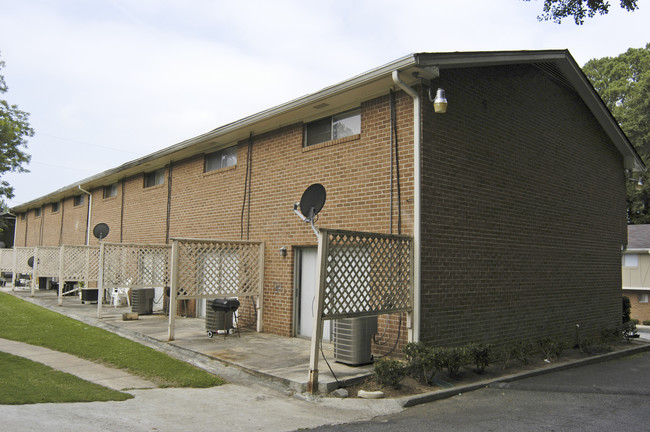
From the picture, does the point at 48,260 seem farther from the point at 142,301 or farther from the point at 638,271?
the point at 638,271

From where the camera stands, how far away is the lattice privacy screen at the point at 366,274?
23.1 feet

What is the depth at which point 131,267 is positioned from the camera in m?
13.4

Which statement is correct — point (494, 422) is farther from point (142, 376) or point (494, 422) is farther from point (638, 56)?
point (638, 56)

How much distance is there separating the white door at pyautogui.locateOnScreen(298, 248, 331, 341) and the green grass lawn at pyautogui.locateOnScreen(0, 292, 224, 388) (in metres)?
2.84

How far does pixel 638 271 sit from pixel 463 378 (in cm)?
2237

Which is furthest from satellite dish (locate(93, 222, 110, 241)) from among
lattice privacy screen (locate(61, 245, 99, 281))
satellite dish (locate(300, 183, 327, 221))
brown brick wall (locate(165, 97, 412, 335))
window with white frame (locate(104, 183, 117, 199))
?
satellite dish (locate(300, 183, 327, 221))

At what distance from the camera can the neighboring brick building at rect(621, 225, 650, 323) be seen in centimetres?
2514

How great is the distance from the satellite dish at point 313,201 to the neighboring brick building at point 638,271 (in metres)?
22.1

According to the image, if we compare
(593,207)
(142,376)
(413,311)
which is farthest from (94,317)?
(593,207)

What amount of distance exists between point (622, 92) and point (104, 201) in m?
32.5

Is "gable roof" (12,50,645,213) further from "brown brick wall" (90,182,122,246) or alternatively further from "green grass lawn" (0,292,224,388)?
"green grass lawn" (0,292,224,388)

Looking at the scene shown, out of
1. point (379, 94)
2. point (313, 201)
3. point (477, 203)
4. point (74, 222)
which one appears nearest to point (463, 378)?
point (477, 203)

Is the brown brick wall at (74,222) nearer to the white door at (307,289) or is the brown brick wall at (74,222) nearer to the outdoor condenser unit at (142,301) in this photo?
the outdoor condenser unit at (142,301)

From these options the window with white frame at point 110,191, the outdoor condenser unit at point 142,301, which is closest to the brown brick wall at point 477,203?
the outdoor condenser unit at point 142,301
